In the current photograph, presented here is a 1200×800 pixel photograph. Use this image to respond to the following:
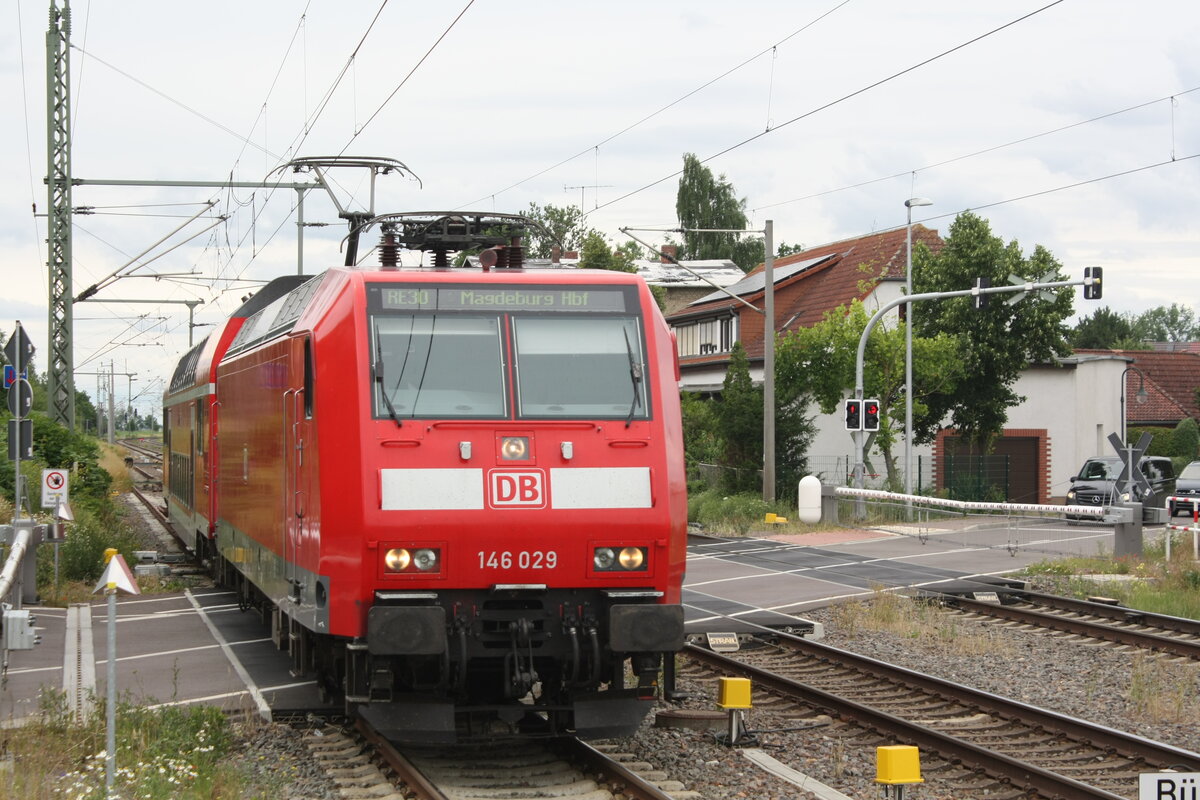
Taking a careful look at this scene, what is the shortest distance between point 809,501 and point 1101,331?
201 ft

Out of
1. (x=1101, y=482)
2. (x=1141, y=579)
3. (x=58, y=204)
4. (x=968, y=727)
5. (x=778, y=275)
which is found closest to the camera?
(x=968, y=727)

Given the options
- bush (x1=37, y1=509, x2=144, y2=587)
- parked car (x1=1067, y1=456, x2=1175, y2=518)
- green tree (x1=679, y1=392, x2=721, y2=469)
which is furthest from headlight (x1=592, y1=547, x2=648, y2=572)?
parked car (x1=1067, y1=456, x2=1175, y2=518)

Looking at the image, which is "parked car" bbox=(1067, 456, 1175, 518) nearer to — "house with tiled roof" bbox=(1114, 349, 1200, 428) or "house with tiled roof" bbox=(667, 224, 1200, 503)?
"house with tiled roof" bbox=(667, 224, 1200, 503)

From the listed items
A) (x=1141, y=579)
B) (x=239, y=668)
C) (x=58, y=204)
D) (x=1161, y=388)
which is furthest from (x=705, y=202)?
(x=239, y=668)

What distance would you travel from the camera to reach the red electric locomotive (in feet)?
28.7

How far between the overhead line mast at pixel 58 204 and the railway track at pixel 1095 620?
17.2m

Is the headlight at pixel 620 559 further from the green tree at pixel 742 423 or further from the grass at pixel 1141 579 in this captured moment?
the green tree at pixel 742 423

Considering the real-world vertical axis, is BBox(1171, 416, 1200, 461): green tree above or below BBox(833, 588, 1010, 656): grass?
above

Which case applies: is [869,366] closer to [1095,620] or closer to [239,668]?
[1095,620]

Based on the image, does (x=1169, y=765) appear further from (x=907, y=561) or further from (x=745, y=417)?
(x=745, y=417)

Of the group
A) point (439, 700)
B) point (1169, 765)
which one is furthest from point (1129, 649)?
point (439, 700)

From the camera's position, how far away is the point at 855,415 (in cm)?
2978

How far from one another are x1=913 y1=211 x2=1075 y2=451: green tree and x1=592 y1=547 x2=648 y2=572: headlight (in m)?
31.7

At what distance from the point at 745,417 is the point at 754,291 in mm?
13705
